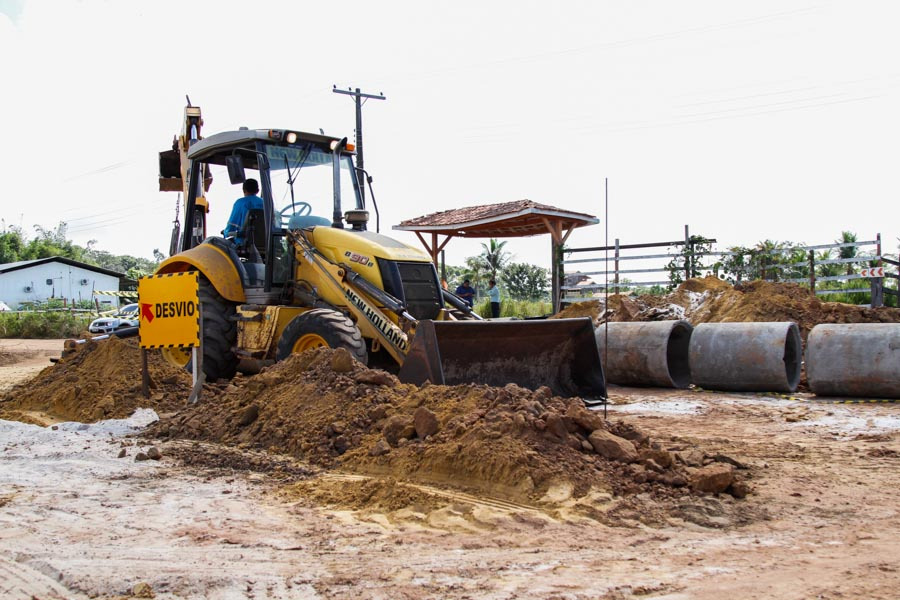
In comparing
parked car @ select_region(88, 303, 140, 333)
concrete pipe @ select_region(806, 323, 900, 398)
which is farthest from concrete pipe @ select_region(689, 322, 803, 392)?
parked car @ select_region(88, 303, 140, 333)

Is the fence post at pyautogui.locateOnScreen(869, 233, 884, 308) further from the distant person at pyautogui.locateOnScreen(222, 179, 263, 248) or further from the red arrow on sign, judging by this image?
the red arrow on sign

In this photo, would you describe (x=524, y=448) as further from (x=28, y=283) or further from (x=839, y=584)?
(x=28, y=283)

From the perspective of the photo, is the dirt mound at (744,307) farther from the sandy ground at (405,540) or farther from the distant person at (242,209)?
the distant person at (242,209)

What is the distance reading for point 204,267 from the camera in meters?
9.20

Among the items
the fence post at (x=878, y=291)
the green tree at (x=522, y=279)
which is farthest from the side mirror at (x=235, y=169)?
the green tree at (x=522, y=279)

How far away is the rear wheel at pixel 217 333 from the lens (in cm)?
894

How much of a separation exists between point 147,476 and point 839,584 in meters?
4.42

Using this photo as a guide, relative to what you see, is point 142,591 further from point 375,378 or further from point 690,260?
point 690,260

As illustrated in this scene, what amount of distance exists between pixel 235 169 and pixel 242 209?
72 centimetres

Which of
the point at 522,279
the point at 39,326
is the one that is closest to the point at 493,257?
the point at 522,279

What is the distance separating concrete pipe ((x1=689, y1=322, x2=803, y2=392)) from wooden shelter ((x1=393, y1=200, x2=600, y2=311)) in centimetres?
905

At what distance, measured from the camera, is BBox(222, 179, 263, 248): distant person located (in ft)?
30.3

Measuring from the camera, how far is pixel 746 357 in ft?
34.7

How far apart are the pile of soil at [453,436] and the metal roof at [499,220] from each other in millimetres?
13430
